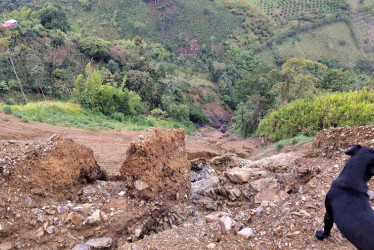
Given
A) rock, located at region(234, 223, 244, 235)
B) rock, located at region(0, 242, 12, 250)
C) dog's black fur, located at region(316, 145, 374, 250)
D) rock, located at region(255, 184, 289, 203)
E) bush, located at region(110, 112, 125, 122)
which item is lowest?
bush, located at region(110, 112, 125, 122)

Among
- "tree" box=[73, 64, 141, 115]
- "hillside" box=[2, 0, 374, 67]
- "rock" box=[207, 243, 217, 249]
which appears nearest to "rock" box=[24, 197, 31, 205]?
"rock" box=[207, 243, 217, 249]

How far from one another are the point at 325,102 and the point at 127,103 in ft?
41.0

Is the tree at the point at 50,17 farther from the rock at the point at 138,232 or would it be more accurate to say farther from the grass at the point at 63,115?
the rock at the point at 138,232

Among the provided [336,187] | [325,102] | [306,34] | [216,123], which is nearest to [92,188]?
[336,187]

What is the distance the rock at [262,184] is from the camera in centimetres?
673

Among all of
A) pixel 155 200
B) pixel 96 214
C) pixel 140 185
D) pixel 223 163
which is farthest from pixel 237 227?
pixel 223 163

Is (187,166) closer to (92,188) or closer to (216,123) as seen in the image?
(92,188)

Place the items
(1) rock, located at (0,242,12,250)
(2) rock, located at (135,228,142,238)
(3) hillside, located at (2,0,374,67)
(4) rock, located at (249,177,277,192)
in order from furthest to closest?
(3) hillside, located at (2,0,374,67) → (4) rock, located at (249,177,277,192) → (2) rock, located at (135,228,142,238) → (1) rock, located at (0,242,12,250)

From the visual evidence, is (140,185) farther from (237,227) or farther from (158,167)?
(237,227)

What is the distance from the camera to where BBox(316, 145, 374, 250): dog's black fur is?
10.1 ft

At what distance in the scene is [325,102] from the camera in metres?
13.1

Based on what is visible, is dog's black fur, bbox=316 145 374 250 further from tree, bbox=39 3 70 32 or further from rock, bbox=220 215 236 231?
tree, bbox=39 3 70 32

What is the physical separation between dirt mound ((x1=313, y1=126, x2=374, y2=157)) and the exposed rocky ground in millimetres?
25

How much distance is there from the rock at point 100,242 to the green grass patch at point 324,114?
1020 cm
